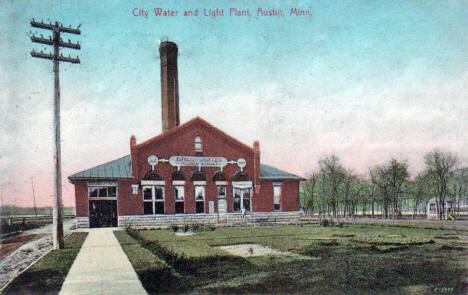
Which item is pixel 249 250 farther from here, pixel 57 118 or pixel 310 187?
pixel 310 187

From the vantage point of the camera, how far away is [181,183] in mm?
25531

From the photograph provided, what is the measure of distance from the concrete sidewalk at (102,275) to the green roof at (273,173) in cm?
1667

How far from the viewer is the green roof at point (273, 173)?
28.3 m

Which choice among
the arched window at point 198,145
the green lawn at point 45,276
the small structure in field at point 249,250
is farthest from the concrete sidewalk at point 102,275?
the arched window at point 198,145

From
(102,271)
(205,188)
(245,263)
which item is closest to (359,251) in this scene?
(245,263)

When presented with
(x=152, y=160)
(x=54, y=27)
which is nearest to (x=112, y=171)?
(x=152, y=160)

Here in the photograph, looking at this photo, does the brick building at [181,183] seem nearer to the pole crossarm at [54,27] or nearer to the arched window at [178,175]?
the arched window at [178,175]

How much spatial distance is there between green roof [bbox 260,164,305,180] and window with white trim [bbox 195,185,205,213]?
4959 mm

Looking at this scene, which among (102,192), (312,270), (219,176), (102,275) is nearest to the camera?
(102,275)

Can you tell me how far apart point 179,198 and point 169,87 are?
9499 mm

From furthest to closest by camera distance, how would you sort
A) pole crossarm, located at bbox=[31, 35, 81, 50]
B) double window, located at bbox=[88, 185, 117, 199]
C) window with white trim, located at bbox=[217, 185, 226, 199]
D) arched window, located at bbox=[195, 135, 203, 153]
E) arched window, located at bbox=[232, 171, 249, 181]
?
arched window, located at bbox=[232, 171, 249, 181]
window with white trim, located at bbox=[217, 185, 226, 199]
arched window, located at bbox=[195, 135, 203, 153]
double window, located at bbox=[88, 185, 117, 199]
pole crossarm, located at bbox=[31, 35, 81, 50]

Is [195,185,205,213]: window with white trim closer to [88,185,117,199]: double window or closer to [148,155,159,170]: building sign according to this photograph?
[148,155,159,170]: building sign

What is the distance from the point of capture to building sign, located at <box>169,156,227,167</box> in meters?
25.4

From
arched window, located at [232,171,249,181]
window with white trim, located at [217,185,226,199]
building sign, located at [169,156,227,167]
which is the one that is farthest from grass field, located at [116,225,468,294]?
arched window, located at [232,171,249,181]
